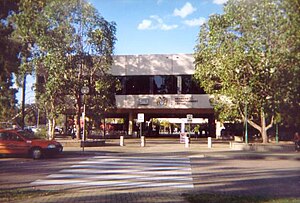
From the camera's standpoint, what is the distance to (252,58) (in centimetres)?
2717

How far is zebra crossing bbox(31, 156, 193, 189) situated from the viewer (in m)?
12.5

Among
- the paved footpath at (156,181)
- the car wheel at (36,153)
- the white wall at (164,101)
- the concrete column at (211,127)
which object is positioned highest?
the white wall at (164,101)

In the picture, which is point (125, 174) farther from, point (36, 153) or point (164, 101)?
point (164, 101)

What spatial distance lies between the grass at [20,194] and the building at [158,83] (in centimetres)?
3611

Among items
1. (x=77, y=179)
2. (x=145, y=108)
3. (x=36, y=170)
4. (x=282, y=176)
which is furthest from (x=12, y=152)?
(x=145, y=108)

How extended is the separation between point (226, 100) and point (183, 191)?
20800mm

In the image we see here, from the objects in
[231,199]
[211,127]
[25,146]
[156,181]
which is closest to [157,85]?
[211,127]

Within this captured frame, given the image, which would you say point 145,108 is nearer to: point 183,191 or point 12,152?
point 12,152

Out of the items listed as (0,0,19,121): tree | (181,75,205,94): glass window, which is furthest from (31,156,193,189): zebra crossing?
(181,75,205,94): glass window

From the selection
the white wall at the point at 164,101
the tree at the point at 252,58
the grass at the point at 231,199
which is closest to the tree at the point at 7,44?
the tree at the point at 252,58

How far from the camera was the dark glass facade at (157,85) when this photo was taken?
46938mm

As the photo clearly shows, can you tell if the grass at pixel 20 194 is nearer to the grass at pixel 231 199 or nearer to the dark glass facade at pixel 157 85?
the grass at pixel 231 199

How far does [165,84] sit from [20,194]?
1493 inches

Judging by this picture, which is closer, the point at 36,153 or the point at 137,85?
the point at 36,153
